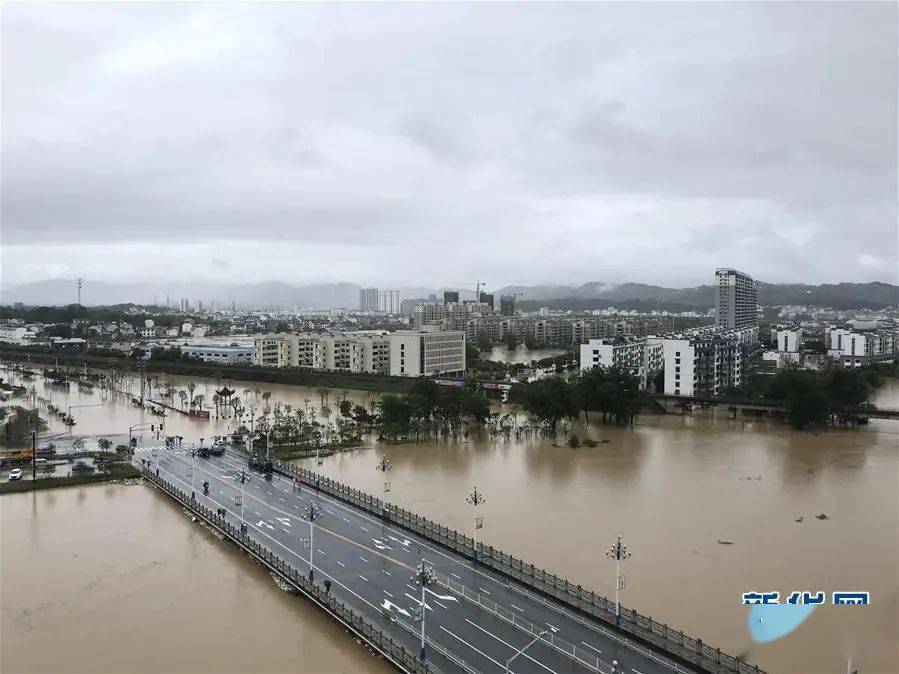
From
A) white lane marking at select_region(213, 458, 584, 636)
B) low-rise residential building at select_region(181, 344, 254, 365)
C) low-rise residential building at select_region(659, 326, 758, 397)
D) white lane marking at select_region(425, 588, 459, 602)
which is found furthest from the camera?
low-rise residential building at select_region(181, 344, 254, 365)

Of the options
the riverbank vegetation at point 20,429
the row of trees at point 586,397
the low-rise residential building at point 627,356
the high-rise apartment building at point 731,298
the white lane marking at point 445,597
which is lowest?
the white lane marking at point 445,597

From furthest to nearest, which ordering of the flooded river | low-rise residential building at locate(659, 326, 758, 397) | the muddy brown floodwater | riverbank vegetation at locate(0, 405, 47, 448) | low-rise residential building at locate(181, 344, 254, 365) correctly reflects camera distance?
1. low-rise residential building at locate(181, 344, 254, 365)
2. low-rise residential building at locate(659, 326, 758, 397)
3. riverbank vegetation at locate(0, 405, 47, 448)
4. the flooded river
5. the muddy brown floodwater

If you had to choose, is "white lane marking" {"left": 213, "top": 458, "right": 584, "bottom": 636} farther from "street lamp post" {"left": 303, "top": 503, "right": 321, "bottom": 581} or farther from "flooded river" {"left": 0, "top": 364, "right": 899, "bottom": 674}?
"flooded river" {"left": 0, "top": 364, "right": 899, "bottom": 674}

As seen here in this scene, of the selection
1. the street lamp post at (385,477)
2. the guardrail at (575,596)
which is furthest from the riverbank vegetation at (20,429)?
the guardrail at (575,596)

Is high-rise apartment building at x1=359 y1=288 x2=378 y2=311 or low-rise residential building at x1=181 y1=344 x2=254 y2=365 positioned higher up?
high-rise apartment building at x1=359 y1=288 x2=378 y2=311

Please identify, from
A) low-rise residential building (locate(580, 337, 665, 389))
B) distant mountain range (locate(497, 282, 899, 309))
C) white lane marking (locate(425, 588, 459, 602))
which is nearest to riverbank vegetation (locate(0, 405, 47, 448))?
white lane marking (locate(425, 588, 459, 602))

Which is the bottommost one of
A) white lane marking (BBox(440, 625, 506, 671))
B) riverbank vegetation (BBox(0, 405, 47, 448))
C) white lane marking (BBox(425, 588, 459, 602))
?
white lane marking (BBox(440, 625, 506, 671))

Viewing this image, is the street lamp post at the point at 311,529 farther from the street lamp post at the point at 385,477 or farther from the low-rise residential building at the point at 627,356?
the low-rise residential building at the point at 627,356

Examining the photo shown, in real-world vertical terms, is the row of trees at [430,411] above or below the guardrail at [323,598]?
above
